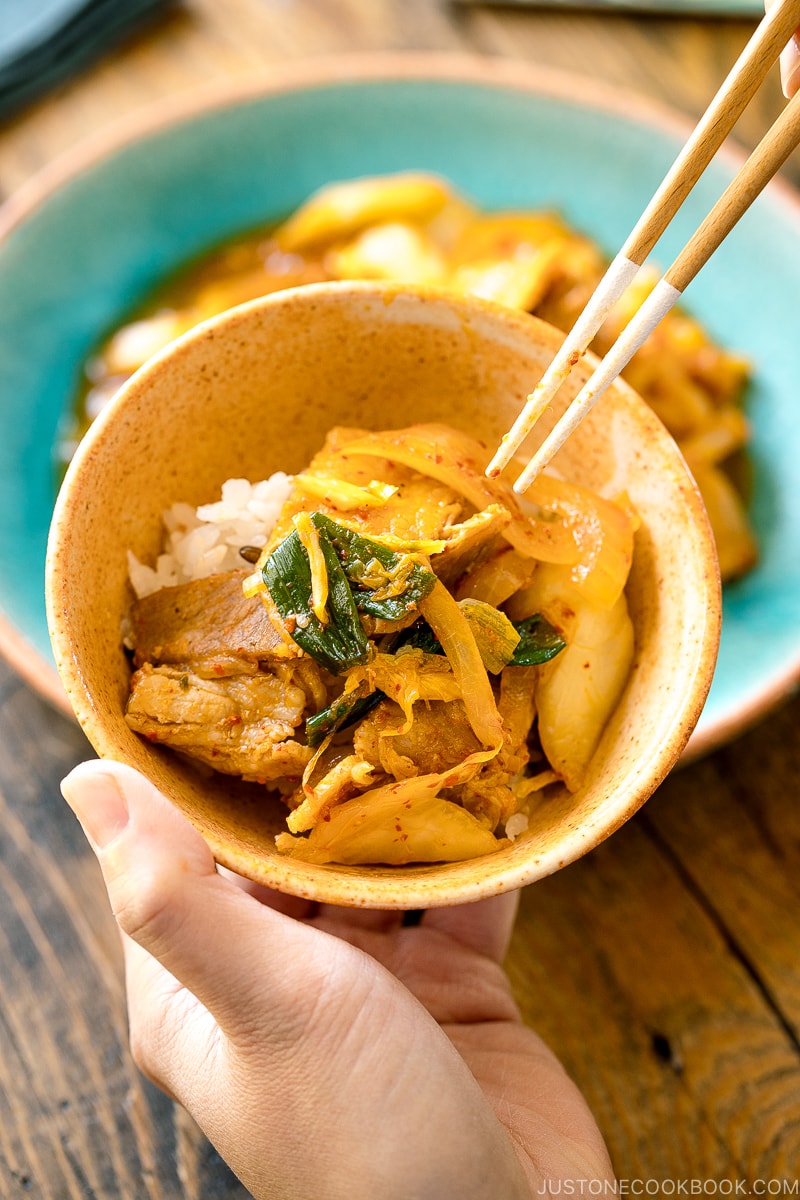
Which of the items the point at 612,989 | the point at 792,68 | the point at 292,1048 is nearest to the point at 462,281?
the point at 792,68

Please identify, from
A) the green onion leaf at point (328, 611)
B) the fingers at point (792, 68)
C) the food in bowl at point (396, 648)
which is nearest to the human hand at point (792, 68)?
the fingers at point (792, 68)

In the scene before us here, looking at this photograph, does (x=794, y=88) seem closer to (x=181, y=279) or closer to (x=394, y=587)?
(x=394, y=587)

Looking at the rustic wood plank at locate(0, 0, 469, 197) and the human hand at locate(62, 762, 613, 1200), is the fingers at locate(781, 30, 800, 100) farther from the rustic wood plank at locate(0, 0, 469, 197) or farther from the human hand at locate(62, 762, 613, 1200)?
the human hand at locate(62, 762, 613, 1200)

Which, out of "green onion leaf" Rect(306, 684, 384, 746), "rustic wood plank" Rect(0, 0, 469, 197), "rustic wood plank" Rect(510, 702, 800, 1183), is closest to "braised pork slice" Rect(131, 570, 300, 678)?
"green onion leaf" Rect(306, 684, 384, 746)

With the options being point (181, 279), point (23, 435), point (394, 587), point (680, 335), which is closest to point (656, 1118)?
point (394, 587)

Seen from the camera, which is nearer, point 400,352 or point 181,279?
point 400,352

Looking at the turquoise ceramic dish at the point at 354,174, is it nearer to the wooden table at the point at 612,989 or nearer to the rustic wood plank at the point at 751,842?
the rustic wood plank at the point at 751,842
